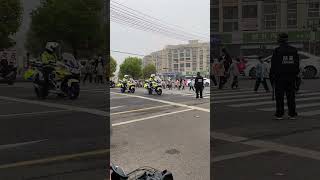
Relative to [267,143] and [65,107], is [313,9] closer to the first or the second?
[65,107]

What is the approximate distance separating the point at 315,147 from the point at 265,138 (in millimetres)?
582

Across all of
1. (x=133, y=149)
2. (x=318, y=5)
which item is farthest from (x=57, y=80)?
(x=133, y=149)

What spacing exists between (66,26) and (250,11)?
52.1 inches

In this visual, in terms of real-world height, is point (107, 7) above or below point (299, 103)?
above

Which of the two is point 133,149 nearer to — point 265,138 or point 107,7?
point 265,138

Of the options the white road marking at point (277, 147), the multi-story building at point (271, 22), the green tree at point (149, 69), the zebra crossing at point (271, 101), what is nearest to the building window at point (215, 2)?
the multi-story building at point (271, 22)

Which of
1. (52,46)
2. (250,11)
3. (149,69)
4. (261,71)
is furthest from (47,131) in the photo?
(149,69)

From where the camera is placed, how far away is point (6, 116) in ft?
11.1

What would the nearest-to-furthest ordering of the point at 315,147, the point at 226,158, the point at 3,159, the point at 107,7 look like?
the point at 107,7 < the point at 3,159 < the point at 226,158 < the point at 315,147

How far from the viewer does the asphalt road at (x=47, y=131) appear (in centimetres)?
339

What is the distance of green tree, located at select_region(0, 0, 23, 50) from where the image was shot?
3.17m

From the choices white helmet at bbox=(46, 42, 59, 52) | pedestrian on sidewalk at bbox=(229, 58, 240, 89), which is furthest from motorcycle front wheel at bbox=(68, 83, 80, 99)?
pedestrian on sidewalk at bbox=(229, 58, 240, 89)

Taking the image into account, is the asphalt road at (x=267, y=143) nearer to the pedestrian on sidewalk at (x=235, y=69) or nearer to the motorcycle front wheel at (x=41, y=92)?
the pedestrian on sidewalk at (x=235, y=69)

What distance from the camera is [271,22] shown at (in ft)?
11.7
